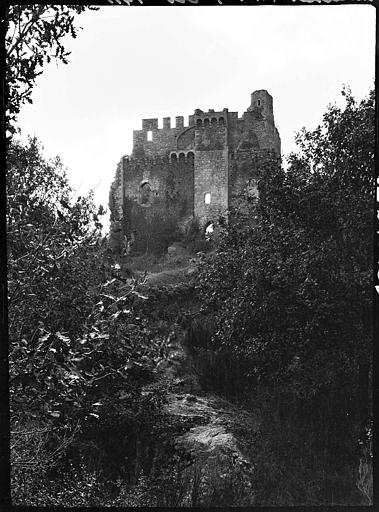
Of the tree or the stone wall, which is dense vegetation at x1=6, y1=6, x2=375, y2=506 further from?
the stone wall

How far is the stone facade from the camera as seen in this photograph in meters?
8.76

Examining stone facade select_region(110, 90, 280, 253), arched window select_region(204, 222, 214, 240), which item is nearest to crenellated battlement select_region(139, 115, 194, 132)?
stone facade select_region(110, 90, 280, 253)

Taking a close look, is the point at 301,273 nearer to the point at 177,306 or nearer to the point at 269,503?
the point at 177,306

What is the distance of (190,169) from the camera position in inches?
398

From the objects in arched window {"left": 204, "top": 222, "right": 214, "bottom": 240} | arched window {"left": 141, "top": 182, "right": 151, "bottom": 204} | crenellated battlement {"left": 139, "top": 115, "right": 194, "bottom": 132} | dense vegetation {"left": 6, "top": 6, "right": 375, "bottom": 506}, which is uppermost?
crenellated battlement {"left": 139, "top": 115, "right": 194, "bottom": 132}

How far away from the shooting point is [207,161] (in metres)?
9.95

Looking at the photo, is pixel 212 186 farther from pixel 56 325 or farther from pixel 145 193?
pixel 56 325

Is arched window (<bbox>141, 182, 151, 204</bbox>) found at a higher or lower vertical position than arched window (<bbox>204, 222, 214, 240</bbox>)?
higher

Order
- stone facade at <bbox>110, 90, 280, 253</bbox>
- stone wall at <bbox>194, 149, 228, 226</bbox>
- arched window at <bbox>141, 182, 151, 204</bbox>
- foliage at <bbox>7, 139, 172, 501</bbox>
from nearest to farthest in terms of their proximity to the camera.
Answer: foliage at <bbox>7, 139, 172, 501</bbox> → stone facade at <bbox>110, 90, 280, 253</bbox> → arched window at <bbox>141, 182, 151, 204</bbox> → stone wall at <bbox>194, 149, 228, 226</bbox>

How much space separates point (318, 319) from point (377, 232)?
3.21 metres

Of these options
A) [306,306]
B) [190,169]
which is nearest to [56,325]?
[306,306]

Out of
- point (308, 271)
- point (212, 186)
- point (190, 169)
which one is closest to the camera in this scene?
point (308, 271)

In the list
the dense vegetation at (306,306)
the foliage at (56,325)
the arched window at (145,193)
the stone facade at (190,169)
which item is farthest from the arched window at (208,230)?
the foliage at (56,325)

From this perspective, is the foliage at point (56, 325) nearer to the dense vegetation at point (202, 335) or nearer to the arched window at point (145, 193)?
the dense vegetation at point (202, 335)
